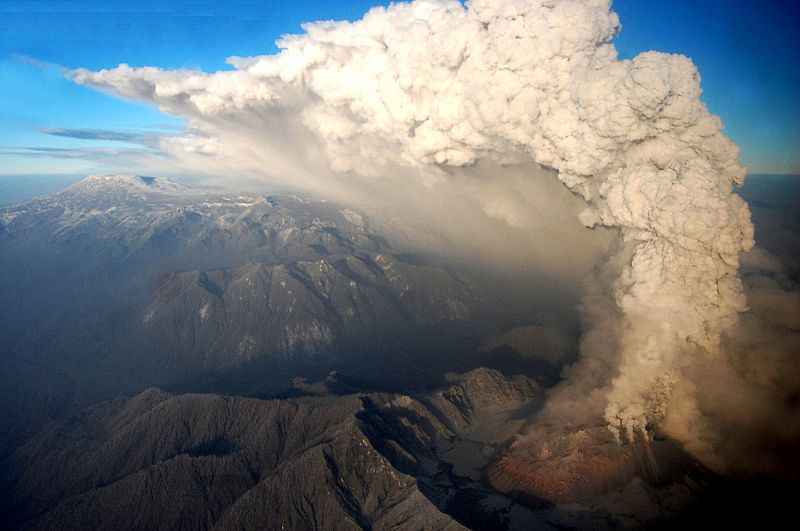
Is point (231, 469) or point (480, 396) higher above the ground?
point (480, 396)

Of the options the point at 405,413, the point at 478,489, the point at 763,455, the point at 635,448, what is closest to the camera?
the point at 763,455

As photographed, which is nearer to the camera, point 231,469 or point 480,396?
point 231,469

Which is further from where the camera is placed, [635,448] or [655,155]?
[635,448]

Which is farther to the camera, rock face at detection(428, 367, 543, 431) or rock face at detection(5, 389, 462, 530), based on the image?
rock face at detection(428, 367, 543, 431)

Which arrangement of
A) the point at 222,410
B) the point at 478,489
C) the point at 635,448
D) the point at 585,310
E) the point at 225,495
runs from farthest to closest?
the point at 222,410
the point at 225,495
the point at 585,310
the point at 478,489
the point at 635,448

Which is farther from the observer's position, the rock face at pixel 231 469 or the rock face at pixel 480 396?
the rock face at pixel 480 396

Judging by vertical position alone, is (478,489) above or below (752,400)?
below

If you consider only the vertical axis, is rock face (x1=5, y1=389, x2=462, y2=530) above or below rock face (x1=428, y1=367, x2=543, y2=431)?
below

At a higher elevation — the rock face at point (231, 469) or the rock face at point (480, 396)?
the rock face at point (480, 396)

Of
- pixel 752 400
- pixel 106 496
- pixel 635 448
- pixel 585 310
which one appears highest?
pixel 585 310

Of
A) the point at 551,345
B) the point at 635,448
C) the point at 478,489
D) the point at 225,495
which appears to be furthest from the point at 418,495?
the point at 551,345

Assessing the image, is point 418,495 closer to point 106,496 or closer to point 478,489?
point 478,489
